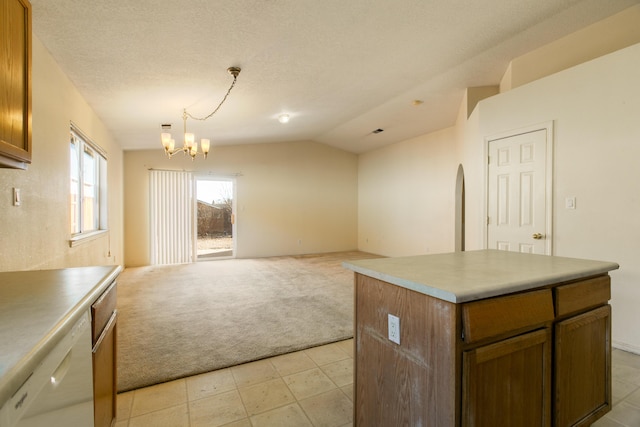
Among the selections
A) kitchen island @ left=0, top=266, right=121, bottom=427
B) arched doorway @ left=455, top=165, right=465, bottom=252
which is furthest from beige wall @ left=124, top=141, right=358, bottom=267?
kitchen island @ left=0, top=266, right=121, bottom=427

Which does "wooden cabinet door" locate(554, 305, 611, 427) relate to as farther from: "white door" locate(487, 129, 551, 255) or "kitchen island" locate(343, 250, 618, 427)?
"white door" locate(487, 129, 551, 255)

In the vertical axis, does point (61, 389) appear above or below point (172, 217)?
below

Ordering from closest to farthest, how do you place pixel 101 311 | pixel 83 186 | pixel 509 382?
pixel 509 382 → pixel 101 311 → pixel 83 186

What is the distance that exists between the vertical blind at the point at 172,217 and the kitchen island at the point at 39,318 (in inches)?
213

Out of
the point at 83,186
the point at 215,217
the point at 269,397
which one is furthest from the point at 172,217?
the point at 269,397

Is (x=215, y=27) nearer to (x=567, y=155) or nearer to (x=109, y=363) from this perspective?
(x=109, y=363)

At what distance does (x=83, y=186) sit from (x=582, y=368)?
4.86 m

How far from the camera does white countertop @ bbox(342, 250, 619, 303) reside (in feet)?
3.65

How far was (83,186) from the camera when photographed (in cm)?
375

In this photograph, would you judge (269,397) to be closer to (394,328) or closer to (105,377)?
(105,377)

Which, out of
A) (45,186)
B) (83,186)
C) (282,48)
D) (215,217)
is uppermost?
(282,48)

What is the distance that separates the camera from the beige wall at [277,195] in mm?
6402

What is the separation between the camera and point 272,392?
2023 mm

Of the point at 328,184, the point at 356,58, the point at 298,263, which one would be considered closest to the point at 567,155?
the point at 356,58
